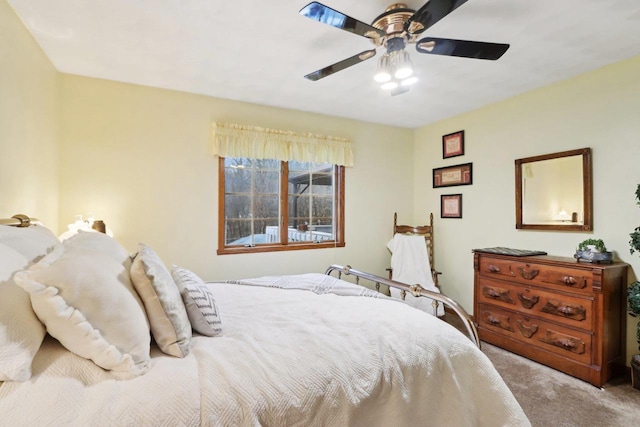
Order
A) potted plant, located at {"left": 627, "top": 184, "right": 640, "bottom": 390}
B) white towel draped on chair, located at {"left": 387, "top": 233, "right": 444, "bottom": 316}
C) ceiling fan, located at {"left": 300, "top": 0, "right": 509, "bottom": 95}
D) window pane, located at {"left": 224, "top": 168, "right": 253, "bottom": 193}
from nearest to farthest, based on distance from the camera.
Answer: ceiling fan, located at {"left": 300, "top": 0, "right": 509, "bottom": 95}, potted plant, located at {"left": 627, "top": 184, "right": 640, "bottom": 390}, window pane, located at {"left": 224, "top": 168, "right": 253, "bottom": 193}, white towel draped on chair, located at {"left": 387, "top": 233, "right": 444, "bottom": 316}

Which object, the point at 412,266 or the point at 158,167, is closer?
the point at 158,167

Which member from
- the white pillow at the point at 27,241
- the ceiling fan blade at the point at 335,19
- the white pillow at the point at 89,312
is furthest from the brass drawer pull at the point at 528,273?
the white pillow at the point at 27,241

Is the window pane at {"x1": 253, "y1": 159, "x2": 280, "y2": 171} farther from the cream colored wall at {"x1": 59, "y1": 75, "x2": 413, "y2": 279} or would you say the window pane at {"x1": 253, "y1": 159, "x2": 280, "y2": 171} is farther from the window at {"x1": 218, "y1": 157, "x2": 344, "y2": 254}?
the cream colored wall at {"x1": 59, "y1": 75, "x2": 413, "y2": 279}

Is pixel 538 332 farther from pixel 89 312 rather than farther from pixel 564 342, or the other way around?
pixel 89 312

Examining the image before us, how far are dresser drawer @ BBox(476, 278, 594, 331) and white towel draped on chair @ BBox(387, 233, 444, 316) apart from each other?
25.5 inches

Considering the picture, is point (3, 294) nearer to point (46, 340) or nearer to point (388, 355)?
point (46, 340)

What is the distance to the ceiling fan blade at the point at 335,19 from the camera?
57.2 inches

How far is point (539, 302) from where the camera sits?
2697 millimetres

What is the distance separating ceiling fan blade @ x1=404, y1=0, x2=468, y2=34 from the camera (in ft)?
4.66

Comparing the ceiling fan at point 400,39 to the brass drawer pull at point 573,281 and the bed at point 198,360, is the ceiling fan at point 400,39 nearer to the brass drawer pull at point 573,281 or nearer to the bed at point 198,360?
the bed at point 198,360

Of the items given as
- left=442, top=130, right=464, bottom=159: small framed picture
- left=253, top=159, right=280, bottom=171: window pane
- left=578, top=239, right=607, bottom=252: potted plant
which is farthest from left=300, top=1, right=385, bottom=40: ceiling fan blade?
left=442, top=130, right=464, bottom=159: small framed picture

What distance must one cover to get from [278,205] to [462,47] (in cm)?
246

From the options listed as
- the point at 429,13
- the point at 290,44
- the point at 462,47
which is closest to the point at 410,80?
the point at 462,47

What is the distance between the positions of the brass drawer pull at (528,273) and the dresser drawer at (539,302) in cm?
9
